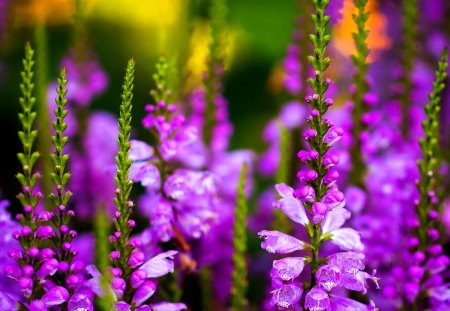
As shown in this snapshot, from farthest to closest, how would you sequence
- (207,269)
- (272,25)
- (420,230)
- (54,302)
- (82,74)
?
(272,25) → (82,74) → (207,269) → (420,230) → (54,302)

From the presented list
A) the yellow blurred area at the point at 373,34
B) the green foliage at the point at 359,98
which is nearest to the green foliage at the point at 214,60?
the green foliage at the point at 359,98

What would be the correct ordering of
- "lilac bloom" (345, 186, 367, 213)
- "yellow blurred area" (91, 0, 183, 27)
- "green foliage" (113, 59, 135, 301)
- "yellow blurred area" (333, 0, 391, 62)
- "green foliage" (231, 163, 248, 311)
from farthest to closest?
"yellow blurred area" (91, 0, 183, 27), "yellow blurred area" (333, 0, 391, 62), "lilac bloom" (345, 186, 367, 213), "green foliage" (231, 163, 248, 311), "green foliage" (113, 59, 135, 301)

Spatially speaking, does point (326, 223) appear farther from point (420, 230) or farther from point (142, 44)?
point (142, 44)

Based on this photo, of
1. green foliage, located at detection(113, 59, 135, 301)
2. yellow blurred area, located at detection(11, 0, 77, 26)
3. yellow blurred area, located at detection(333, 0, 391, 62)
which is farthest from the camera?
yellow blurred area, located at detection(333, 0, 391, 62)

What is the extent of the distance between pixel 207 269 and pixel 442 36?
0.51 metres

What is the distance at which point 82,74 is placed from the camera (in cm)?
78

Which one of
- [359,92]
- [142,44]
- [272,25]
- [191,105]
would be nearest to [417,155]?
[359,92]

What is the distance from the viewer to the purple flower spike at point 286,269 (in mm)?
430

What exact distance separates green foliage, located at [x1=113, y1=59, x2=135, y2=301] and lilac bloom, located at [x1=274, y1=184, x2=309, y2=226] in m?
0.10

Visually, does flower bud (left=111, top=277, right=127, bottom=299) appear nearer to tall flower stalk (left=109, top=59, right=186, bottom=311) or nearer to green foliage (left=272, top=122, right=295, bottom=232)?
tall flower stalk (left=109, top=59, right=186, bottom=311)

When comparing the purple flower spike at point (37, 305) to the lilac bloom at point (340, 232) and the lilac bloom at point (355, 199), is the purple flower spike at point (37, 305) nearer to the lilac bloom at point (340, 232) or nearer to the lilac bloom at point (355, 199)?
the lilac bloom at point (340, 232)

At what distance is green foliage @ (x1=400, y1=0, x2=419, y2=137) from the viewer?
652 millimetres

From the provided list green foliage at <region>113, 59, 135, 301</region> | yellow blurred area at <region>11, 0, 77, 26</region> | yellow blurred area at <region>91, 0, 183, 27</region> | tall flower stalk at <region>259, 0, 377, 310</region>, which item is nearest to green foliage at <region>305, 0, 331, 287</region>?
tall flower stalk at <region>259, 0, 377, 310</region>

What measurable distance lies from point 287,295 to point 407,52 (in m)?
0.34
